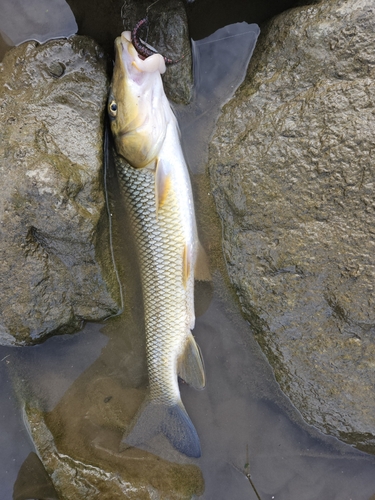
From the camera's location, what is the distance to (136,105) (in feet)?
7.62

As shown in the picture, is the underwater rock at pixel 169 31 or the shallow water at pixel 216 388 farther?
the shallow water at pixel 216 388

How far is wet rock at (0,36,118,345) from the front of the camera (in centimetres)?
236

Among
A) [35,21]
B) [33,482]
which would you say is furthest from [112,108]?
[33,482]

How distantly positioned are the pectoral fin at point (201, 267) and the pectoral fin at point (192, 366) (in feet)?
1.34

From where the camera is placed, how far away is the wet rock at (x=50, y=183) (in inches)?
92.9

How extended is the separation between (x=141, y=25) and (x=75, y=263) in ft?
5.22

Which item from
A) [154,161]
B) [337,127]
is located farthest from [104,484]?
[337,127]

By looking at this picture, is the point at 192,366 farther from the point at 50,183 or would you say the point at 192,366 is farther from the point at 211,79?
the point at 211,79

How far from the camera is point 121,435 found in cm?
288

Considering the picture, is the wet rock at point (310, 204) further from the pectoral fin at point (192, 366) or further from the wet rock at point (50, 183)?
the wet rock at point (50, 183)

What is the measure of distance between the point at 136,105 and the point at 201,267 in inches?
45.2

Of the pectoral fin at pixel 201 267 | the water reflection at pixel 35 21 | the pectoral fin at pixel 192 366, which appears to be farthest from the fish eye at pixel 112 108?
the pectoral fin at pixel 192 366

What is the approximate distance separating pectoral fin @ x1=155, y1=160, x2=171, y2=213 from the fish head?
80mm

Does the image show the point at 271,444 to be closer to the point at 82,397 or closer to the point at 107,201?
the point at 82,397
